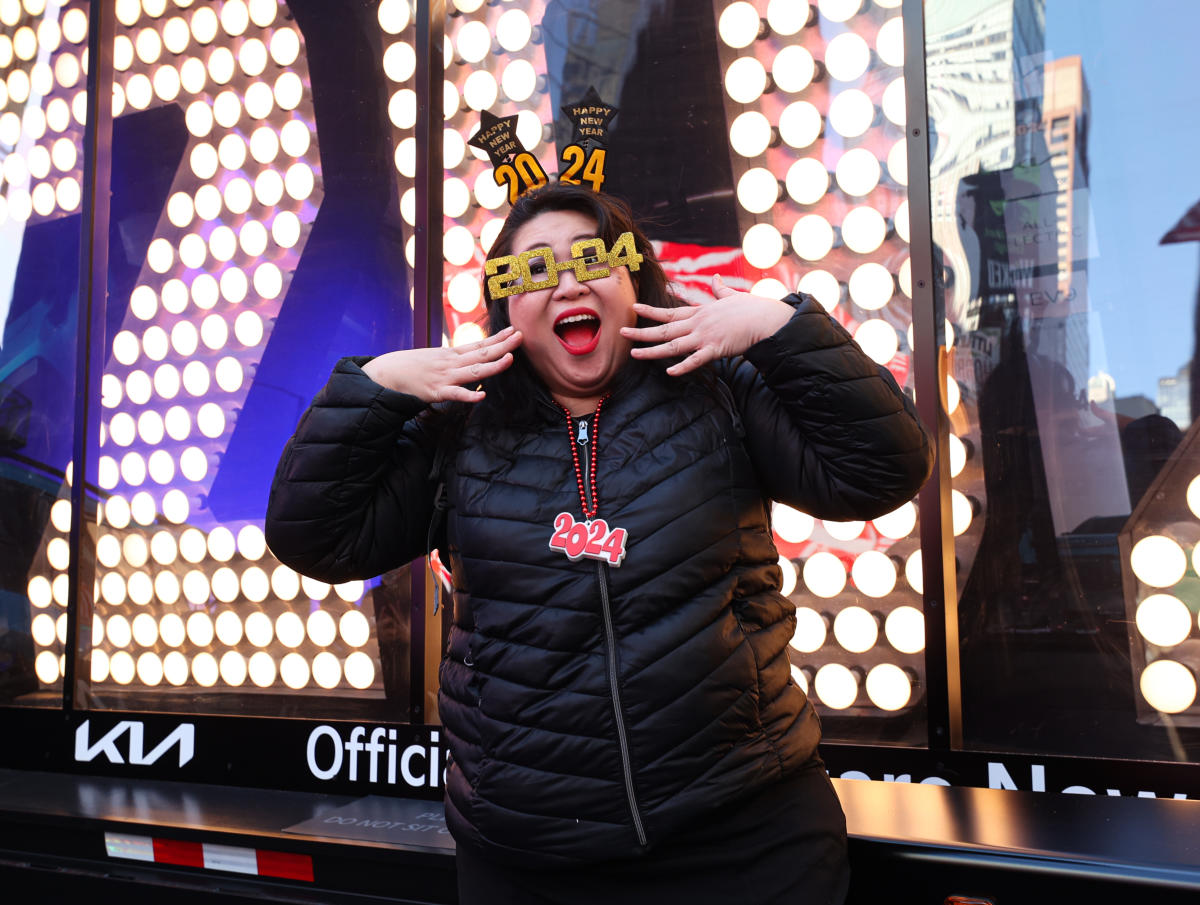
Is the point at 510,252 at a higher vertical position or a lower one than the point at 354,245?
lower

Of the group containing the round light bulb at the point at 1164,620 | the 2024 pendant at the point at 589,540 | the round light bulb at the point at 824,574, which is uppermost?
the 2024 pendant at the point at 589,540

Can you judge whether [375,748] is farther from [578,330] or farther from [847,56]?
[847,56]

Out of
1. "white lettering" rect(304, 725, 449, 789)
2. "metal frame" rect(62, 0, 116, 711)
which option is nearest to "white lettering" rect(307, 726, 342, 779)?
"white lettering" rect(304, 725, 449, 789)

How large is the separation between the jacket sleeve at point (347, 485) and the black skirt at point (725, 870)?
0.52m

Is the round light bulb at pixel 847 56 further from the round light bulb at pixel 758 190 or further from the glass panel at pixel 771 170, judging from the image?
the round light bulb at pixel 758 190

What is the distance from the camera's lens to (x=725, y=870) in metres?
1.19

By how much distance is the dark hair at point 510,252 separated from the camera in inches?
55.0

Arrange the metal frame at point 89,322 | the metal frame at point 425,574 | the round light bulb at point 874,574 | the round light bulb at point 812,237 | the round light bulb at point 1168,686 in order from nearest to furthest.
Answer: the round light bulb at point 1168,686, the metal frame at point 425,574, the round light bulb at point 874,574, the round light bulb at point 812,237, the metal frame at point 89,322

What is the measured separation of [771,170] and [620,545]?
1452 mm

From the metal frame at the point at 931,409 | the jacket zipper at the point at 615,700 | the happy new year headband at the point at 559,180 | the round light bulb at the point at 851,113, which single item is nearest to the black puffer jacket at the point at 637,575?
the jacket zipper at the point at 615,700

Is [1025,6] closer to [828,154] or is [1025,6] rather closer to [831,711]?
[828,154]

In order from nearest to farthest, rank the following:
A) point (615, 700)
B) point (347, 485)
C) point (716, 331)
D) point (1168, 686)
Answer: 1. point (615, 700)
2. point (716, 331)
3. point (347, 485)
4. point (1168, 686)

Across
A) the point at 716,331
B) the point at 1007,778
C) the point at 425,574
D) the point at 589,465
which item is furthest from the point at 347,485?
the point at 1007,778

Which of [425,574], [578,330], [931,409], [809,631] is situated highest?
[578,330]
